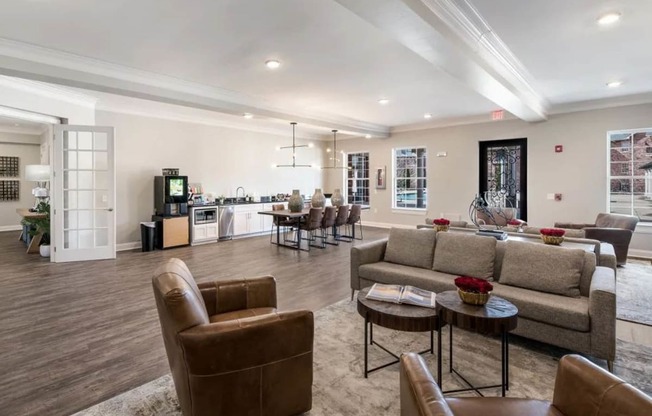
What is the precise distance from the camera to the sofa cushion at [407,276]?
338 cm

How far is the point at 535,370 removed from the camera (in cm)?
254

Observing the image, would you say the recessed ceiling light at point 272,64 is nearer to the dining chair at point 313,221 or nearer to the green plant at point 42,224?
the dining chair at point 313,221

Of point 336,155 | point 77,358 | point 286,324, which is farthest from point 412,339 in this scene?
point 336,155

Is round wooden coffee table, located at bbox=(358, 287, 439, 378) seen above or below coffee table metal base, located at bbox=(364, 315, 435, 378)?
above

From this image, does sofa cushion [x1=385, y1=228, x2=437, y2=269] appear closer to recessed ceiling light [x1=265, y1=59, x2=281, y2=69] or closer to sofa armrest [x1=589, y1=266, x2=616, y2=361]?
sofa armrest [x1=589, y1=266, x2=616, y2=361]

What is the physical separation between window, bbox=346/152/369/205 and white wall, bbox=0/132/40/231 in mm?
9232

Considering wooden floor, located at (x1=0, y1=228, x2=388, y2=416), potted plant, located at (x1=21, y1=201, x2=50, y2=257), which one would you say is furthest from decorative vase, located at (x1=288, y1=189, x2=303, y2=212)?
potted plant, located at (x1=21, y1=201, x2=50, y2=257)

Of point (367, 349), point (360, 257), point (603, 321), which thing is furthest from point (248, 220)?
point (603, 321)

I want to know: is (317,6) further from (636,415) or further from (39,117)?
(39,117)

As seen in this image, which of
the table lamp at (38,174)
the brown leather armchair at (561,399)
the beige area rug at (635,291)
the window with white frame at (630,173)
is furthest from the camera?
the table lamp at (38,174)

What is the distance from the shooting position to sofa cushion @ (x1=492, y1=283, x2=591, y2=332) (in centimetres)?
256

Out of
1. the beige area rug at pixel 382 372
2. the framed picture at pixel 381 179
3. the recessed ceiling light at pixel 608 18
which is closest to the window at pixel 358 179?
the framed picture at pixel 381 179

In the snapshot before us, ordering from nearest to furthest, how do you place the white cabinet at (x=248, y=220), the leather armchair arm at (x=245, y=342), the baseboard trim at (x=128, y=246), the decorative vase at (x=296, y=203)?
the leather armchair arm at (x=245, y=342) < the baseboard trim at (x=128, y=246) < the decorative vase at (x=296, y=203) < the white cabinet at (x=248, y=220)

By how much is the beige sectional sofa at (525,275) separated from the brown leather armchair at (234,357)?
189 centimetres
